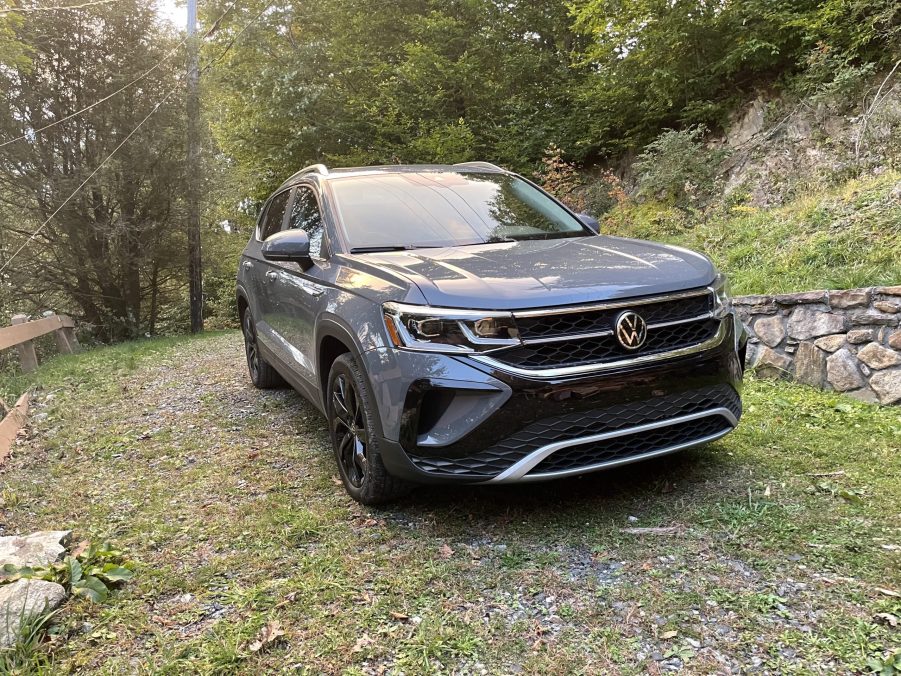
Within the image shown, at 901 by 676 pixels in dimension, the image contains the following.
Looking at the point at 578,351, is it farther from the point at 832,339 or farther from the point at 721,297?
the point at 832,339

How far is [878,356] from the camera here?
4266mm

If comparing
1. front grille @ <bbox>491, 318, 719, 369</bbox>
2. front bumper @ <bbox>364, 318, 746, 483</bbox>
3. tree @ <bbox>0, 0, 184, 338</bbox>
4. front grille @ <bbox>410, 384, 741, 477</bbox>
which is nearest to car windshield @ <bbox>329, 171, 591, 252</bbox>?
front bumper @ <bbox>364, 318, 746, 483</bbox>

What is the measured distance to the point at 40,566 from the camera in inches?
103

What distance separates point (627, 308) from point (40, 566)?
106 inches

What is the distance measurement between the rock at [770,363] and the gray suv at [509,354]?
82.1 inches

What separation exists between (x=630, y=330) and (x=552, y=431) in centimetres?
54

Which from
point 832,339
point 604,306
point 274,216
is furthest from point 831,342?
point 274,216

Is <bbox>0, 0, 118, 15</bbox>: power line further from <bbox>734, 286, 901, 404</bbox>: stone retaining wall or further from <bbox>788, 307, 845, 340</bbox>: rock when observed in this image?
<bbox>788, 307, 845, 340</bbox>: rock

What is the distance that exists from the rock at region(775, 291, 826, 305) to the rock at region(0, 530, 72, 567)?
16.2 ft

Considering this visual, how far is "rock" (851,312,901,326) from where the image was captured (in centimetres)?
419

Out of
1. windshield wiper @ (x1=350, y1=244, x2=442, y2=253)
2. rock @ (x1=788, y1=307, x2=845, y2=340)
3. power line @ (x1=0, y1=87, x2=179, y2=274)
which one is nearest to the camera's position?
windshield wiper @ (x1=350, y1=244, x2=442, y2=253)

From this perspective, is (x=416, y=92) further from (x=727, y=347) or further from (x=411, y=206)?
(x=727, y=347)

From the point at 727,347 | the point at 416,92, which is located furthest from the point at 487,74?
the point at 727,347

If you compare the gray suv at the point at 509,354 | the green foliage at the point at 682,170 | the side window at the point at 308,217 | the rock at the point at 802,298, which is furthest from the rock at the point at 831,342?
the green foliage at the point at 682,170
